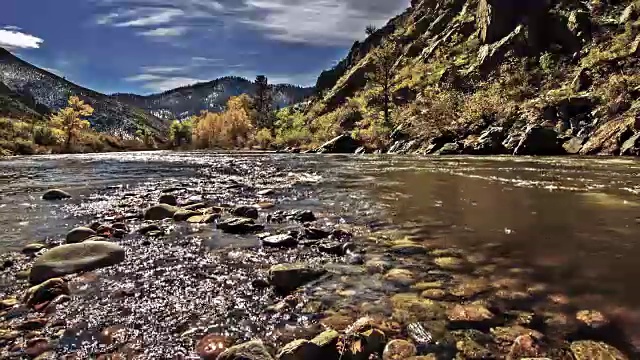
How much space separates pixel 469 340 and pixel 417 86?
79.8 meters

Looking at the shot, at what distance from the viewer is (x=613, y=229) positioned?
9125mm

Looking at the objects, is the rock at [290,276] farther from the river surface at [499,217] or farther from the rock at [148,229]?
the rock at [148,229]

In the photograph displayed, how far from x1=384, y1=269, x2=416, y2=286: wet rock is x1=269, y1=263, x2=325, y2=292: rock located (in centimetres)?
110

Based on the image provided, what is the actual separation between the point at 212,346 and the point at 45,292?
118 inches

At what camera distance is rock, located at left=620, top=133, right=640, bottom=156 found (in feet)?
93.0

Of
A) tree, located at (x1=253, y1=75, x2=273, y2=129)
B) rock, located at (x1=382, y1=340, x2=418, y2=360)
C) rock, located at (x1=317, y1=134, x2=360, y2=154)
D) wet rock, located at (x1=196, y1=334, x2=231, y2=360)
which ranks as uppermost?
tree, located at (x1=253, y1=75, x2=273, y2=129)

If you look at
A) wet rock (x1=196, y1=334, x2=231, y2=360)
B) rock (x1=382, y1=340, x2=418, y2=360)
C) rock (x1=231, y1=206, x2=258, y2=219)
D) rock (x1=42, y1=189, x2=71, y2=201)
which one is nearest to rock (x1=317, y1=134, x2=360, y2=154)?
rock (x1=42, y1=189, x2=71, y2=201)

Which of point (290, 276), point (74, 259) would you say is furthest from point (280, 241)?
point (74, 259)

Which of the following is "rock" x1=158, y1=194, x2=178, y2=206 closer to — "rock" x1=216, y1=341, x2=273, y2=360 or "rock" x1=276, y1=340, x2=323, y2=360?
"rock" x1=216, y1=341, x2=273, y2=360

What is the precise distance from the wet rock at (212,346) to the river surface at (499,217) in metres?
2.06

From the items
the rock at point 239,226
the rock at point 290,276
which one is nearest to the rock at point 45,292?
the rock at point 290,276

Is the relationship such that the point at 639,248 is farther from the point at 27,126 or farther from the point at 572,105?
the point at 27,126

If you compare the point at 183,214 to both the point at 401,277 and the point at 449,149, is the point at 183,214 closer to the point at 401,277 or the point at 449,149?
the point at 401,277

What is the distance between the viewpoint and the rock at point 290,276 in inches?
251
